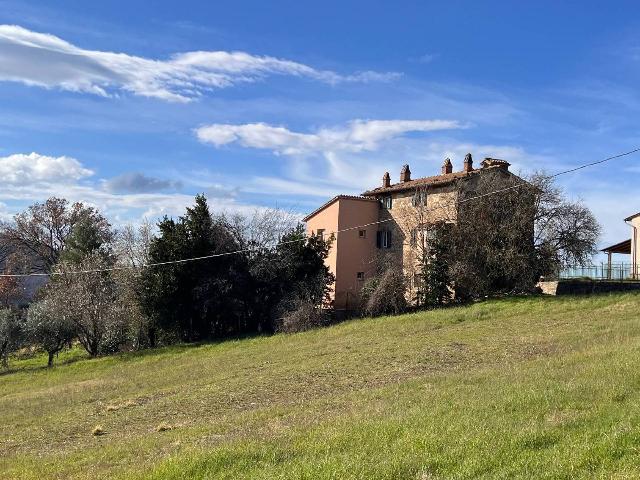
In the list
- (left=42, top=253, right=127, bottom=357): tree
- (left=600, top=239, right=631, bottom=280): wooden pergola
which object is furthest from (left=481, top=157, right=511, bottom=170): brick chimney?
(left=42, top=253, right=127, bottom=357): tree

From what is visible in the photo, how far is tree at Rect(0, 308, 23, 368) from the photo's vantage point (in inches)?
1725

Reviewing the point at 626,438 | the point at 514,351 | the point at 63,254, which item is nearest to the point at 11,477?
the point at 626,438

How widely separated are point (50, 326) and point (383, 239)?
2411 centimetres

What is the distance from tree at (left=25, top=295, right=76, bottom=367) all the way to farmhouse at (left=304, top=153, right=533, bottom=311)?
18588mm

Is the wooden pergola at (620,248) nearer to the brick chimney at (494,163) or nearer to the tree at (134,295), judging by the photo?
the brick chimney at (494,163)

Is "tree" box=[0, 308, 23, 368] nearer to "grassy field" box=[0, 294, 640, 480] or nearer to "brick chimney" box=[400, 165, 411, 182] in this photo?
"grassy field" box=[0, 294, 640, 480]

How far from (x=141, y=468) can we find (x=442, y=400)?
5.55m

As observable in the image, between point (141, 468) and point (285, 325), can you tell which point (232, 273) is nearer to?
point (285, 325)

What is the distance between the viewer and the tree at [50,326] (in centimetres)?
4319

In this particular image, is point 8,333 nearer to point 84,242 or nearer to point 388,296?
point 84,242

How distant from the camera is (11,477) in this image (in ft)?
35.1

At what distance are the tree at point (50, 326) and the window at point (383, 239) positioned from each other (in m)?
22.5

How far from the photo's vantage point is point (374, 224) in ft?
168

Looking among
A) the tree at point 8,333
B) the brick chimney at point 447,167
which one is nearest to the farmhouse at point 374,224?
the brick chimney at point 447,167
